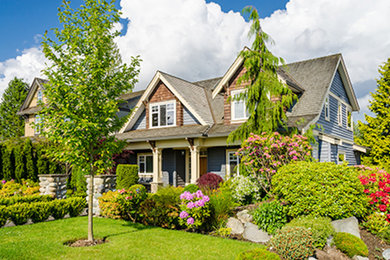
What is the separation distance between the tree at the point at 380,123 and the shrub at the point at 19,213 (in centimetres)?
2252

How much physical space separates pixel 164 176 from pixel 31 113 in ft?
48.0

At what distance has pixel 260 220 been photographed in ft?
27.3

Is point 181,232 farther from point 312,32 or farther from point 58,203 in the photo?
point 312,32

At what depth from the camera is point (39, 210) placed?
32.4ft

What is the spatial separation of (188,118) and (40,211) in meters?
9.76

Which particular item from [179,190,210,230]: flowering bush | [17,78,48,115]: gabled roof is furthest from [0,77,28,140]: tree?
[179,190,210,230]: flowering bush

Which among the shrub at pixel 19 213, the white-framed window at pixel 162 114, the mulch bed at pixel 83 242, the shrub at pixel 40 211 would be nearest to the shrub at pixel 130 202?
the mulch bed at pixel 83 242

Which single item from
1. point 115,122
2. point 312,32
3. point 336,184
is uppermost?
point 312,32

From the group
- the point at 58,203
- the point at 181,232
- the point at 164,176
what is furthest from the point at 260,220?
the point at 164,176

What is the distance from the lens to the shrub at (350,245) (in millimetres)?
6594

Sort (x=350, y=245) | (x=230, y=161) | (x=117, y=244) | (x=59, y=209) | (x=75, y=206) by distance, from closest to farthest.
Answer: (x=350, y=245)
(x=117, y=244)
(x=59, y=209)
(x=75, y=206)
(x=230, y=161)

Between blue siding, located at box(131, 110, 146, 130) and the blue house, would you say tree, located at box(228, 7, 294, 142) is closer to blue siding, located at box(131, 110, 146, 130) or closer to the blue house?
the blue house

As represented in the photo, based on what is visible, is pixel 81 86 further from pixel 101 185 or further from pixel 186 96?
pixel 186 96

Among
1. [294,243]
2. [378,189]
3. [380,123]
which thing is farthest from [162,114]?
[380,123]
